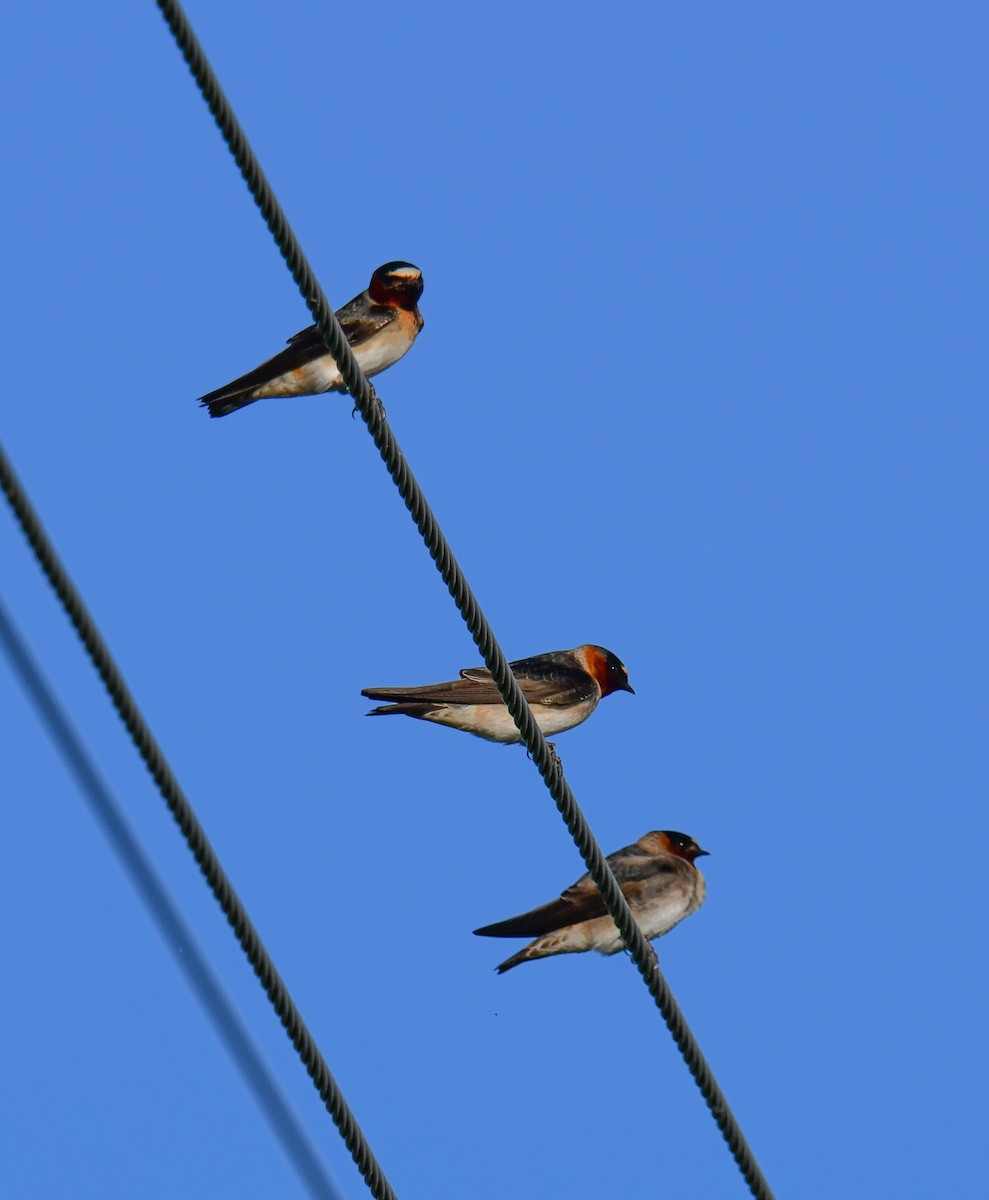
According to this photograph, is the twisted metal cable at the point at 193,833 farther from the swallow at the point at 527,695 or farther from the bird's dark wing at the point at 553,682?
the bird's dark wing at the point at 553,682

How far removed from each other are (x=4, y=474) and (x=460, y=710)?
23.5 ft

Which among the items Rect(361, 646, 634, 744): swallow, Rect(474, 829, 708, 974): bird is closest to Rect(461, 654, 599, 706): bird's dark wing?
Rect(361, 646, 634, 744): swallow

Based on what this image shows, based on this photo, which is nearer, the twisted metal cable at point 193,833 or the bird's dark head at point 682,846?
the twisted metal cable at point 193,833

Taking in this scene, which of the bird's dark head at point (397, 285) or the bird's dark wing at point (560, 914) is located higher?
the bird's dark head at point (397, 285)

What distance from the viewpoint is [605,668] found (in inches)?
487

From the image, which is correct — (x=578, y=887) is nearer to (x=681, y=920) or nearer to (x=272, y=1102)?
(x=681, y=920)

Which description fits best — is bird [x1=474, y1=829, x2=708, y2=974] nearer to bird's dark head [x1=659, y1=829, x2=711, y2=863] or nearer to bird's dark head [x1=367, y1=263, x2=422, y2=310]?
bird's dark head [x1=659, y1=829, x2=711, y2=863]

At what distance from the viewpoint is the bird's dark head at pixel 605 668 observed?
40.3 feet

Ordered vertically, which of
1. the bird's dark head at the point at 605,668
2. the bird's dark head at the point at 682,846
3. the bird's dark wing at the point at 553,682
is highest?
the bird's dark wing at the point at 553,682

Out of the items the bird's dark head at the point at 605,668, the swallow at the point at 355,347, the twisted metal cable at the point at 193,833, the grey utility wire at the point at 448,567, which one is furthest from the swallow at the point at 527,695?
the twisted metal cable at the point at 193,833

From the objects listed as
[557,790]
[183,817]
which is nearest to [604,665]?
[557,790]

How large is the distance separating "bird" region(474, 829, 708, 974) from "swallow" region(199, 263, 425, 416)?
3170 millimetres

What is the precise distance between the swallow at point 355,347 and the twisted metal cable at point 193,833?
21.6ft

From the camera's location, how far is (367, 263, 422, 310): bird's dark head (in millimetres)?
12375
